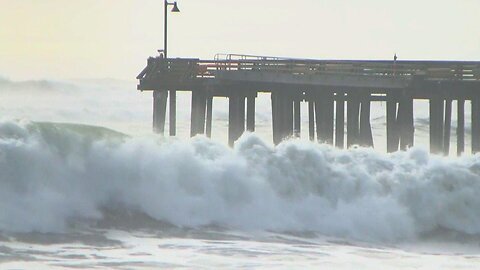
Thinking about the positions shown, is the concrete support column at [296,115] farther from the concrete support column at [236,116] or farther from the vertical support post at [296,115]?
the concrete support column at [236,116]

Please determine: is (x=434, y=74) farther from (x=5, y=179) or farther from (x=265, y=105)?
(x=265, y=105)

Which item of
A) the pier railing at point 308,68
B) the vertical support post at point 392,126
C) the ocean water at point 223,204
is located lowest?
the ocean water at point 223,204

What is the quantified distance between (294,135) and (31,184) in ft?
33.3

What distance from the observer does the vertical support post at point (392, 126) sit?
4359 cm

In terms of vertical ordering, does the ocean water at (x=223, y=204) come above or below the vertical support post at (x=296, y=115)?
below

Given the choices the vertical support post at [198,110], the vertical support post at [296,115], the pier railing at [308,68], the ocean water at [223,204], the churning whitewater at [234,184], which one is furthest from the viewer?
the vertical support post at [296,115]

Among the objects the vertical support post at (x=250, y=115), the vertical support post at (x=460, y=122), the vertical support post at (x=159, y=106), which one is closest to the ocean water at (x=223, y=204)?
the vertical support post at (x=460, y=122)

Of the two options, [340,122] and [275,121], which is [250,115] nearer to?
[275,121]

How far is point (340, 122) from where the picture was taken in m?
44.6

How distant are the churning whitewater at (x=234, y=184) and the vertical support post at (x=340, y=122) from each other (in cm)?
146

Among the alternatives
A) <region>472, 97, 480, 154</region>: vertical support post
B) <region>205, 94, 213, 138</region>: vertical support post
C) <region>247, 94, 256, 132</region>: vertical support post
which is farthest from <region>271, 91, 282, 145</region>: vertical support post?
<region>472, 97, 480, 154</region>: vertical support post

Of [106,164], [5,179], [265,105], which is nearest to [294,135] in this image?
[106,164]

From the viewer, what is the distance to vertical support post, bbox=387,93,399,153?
43594mm

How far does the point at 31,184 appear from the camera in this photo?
37.0 metres
